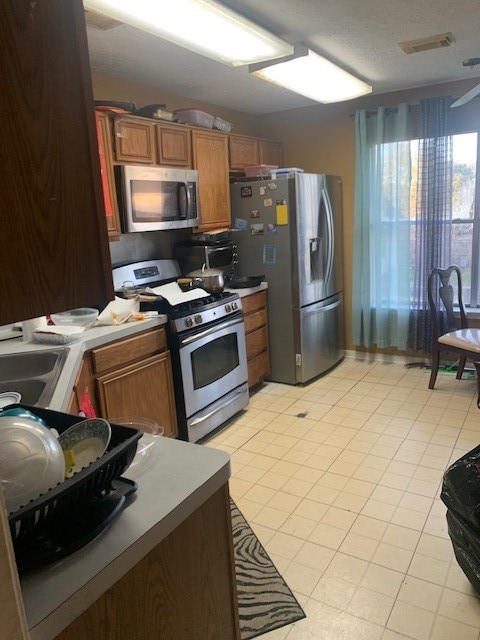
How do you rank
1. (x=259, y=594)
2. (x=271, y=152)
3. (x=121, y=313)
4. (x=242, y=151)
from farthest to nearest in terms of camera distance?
1. (x=271, y=152)
2. (x=242, y=151)
3. (x=121, y=313)
4. (x=259, y=594)

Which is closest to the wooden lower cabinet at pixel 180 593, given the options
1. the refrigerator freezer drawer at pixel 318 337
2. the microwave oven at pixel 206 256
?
the microwave oven at pixel 206 256

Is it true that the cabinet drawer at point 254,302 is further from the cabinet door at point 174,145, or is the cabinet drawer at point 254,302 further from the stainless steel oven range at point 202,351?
the cabinet door at point 174,145

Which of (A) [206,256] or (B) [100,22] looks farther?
(A) [206,256]

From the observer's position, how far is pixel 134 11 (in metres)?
1.87

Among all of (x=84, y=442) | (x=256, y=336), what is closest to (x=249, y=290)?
(x=256, y=336)

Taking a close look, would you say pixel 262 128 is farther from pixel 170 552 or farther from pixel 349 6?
pixel 170 552

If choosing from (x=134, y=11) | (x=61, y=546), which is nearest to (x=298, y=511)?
(x=61, y=546)

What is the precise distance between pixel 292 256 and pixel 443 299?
1.25 metres

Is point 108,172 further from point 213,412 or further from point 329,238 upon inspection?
point 329,238

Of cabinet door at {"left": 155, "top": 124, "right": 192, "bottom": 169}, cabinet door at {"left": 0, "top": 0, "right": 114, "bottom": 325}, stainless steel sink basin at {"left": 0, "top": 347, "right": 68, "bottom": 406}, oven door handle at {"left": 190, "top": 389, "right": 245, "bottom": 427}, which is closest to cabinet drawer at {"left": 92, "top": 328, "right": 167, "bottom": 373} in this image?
stainless steel sink basin at {"left": 0, "top": 347, "right": 68, "bottom": 406}

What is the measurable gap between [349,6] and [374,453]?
2.37m

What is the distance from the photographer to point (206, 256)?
12.0 ft

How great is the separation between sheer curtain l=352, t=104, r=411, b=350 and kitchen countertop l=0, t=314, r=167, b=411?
2.25m

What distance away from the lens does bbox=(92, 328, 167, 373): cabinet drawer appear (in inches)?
95.1
